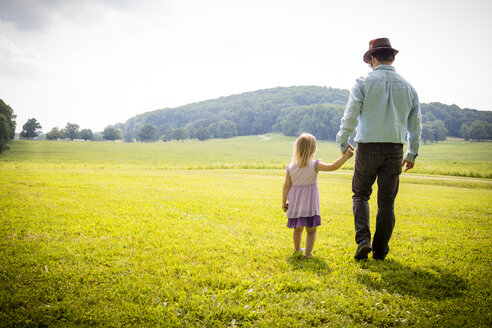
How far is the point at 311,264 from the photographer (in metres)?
4.57

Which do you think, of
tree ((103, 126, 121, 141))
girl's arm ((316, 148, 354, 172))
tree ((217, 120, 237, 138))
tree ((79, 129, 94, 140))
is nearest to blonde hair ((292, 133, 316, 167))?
girl's arm ((316, 148, 354, 172))

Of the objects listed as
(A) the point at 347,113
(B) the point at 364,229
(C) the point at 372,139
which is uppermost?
(A) the point at 347,113

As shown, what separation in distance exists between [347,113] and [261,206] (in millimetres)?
5376

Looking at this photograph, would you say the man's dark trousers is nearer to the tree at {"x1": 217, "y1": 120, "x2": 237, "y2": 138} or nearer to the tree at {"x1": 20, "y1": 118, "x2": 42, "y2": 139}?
the tree at {"x1": 20, "y1": 118, "x2": 42, "y2": 139}

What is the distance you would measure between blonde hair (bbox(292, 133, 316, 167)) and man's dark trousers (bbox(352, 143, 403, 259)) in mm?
818

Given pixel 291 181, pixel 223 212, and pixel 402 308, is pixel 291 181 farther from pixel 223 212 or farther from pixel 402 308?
pixel 223 212

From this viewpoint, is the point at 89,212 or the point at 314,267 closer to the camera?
the point at 314,267

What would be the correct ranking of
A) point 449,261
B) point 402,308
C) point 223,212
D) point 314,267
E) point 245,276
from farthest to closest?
point 223,212
point 449,261
point 314,267
point 245,276
point 402,308

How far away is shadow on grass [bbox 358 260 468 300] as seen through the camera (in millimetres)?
3760

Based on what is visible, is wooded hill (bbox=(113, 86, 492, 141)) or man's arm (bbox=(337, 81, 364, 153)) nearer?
man's arm (bbox=(337, 81, 364, 153))

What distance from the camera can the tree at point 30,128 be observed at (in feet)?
284

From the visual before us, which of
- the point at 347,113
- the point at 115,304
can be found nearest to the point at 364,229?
the point at 347,113

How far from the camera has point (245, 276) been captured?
161 inches

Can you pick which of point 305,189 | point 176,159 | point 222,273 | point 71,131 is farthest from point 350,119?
point 71,131
